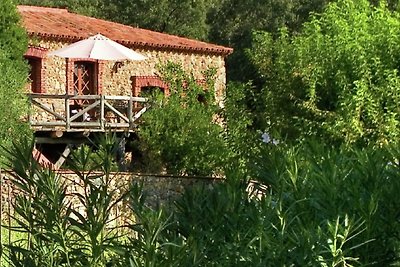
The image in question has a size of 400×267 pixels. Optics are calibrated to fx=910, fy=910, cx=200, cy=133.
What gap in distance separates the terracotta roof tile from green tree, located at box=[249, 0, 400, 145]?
25.7 feet

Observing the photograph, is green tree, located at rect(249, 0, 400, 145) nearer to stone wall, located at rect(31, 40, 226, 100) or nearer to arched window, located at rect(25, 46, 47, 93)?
stone wall, located at rect(31, 40, 226, 100)

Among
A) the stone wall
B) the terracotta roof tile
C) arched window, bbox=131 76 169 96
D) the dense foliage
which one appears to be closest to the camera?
the dense foliage

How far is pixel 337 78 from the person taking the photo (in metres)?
13.3

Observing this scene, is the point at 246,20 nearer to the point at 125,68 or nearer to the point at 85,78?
the point at 125,68

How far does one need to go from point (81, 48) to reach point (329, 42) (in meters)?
6.94

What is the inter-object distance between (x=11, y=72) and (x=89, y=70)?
276 inches

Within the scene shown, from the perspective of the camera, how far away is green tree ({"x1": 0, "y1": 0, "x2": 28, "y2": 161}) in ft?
48.4

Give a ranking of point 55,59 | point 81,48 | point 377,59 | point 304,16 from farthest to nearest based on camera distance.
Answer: point 304,16 < point 55,59 < point 81,48 < point 377,59

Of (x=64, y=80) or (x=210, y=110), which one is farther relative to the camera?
(x=64, y=80)

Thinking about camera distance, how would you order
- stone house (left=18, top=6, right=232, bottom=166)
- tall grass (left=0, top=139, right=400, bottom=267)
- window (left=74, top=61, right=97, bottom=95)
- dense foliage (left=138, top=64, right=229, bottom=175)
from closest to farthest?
tall grass (left=0, top=139, right=400, bottom=267), dense foliage (left=138, top=64, right=229, bottom=175), stone house (left=18, top=6, right=232, bottom=166), window (left=74, top=61, right=97, bottom=95)

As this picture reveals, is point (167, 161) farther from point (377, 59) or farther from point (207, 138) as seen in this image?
point (377, 59)

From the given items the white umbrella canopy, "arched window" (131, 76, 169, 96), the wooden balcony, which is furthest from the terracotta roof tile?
the white umbrella canopy

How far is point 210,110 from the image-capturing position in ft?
56.4

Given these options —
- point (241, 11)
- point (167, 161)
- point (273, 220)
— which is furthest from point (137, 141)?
point (241, 11)
